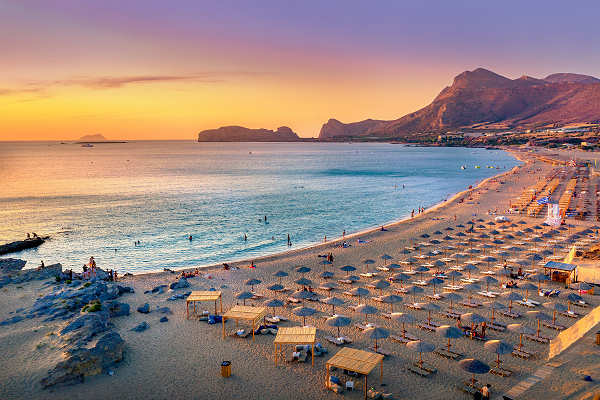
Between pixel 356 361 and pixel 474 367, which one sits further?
pixel 356 361

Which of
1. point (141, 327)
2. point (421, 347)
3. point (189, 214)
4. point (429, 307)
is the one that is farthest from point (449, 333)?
point (189, 214)

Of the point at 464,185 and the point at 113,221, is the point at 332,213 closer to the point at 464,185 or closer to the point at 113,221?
the point at 113,221

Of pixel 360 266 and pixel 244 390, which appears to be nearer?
pixel 244 390

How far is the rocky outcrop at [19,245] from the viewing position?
4141 centimetres

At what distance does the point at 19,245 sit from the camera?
42.3 metres

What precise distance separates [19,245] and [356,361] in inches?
1699

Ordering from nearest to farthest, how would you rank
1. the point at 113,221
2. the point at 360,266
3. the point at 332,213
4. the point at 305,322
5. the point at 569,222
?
the point at 305,322
the point at 360,266
the point at 569,222
the point at 113,221
the point at 332,213

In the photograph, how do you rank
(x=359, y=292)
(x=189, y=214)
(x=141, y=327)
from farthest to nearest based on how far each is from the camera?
1. (x=189, y=214)
2. (x=359, y=292)
3. (x=141, y=327)

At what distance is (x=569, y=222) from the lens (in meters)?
42.8

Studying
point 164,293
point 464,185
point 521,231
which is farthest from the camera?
point 464,185

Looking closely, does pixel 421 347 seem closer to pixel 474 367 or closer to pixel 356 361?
pixel 474 367

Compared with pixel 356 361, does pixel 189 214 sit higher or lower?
lower

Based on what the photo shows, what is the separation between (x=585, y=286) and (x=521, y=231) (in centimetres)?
1544

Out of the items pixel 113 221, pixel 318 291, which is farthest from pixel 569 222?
pixel 113 221
